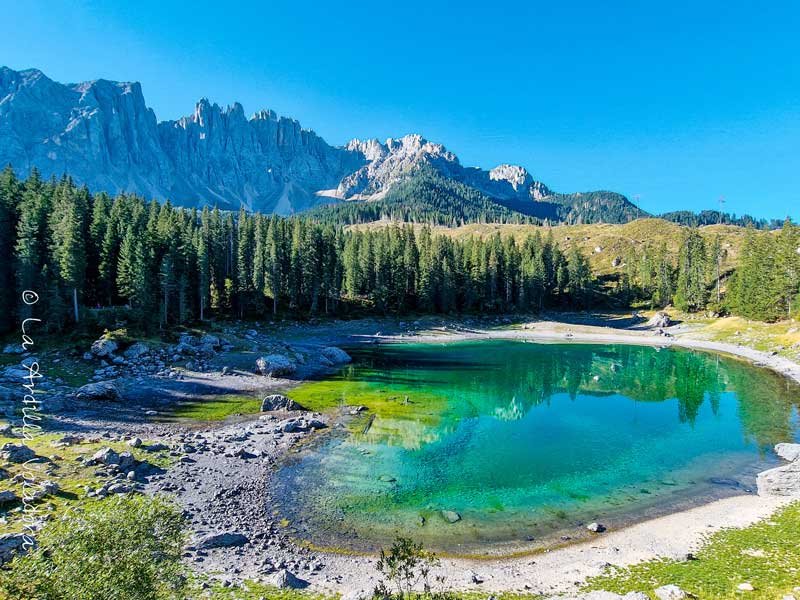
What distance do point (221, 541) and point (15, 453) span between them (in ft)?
50.9

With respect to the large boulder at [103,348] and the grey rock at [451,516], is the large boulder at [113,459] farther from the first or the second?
the large boulder at [103,348]

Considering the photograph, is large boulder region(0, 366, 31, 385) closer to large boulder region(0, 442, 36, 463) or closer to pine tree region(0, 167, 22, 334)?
pine tree region(0, 167, 22, 334)

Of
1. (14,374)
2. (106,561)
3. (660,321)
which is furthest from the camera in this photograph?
(660,321)

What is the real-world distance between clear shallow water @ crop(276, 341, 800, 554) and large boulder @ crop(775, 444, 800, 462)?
35.6 inches

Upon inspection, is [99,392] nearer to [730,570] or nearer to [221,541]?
[221,541]

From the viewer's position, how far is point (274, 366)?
59688 millimetres

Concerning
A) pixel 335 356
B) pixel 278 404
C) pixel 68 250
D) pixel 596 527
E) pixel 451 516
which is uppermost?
pixel 68 250

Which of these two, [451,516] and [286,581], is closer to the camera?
[286,581]

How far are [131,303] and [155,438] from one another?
41880 mm

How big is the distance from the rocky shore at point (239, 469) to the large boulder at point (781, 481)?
6 cm

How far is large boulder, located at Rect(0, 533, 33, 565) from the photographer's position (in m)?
15.1

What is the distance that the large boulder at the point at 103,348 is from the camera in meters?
52.6

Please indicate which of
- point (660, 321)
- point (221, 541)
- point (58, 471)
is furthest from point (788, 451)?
point (660, 321)

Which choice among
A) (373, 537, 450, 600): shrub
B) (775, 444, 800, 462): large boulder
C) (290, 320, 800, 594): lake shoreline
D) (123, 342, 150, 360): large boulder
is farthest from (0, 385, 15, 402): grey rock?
(775, 444, 800, 462): large boulder
